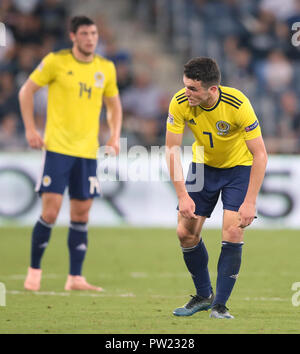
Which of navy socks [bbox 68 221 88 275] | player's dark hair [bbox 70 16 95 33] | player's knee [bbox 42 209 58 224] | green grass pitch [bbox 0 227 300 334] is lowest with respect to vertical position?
green grass pitch [bbox 0 227 300 334]

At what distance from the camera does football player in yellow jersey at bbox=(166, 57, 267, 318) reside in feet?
19.7

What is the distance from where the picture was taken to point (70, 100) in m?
8.11

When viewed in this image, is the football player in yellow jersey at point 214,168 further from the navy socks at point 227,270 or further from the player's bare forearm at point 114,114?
the player's bare forearm at point 114,114

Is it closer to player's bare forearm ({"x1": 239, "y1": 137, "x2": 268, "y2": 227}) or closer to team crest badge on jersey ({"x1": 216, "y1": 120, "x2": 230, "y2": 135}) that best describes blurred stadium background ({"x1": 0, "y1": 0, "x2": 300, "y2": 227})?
team crest badge on jersey ({"x1": 216, "y1": 120, "x2": 230, "y2": 135})

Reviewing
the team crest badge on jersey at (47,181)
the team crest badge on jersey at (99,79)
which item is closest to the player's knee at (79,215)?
the team crest badge on jersey at (47,181)

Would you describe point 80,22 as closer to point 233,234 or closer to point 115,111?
point 115,111

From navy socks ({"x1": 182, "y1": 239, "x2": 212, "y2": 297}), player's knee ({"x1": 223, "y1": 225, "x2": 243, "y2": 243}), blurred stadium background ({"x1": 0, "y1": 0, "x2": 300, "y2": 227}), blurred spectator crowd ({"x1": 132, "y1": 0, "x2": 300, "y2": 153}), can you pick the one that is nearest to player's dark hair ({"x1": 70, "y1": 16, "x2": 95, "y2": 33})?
navy socks ({"x1": 182, "y1": 239, "x2": 212, "y2": 297})

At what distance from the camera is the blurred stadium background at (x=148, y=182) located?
6648mm

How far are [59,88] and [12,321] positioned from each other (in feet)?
9.08

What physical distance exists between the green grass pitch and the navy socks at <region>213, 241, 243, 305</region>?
191mm

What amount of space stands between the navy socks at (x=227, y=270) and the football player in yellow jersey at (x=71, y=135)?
2056mm

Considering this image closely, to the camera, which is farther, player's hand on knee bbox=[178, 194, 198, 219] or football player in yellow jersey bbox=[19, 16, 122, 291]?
football player in yellow jersey bbox=[19, 16, 122, 291]

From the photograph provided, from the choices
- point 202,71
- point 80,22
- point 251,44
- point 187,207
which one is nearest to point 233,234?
point 187,207

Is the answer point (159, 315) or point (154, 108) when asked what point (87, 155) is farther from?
point (154, 108)
